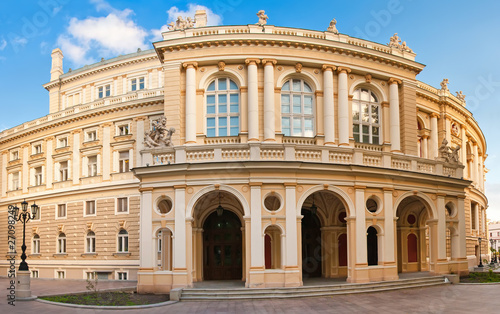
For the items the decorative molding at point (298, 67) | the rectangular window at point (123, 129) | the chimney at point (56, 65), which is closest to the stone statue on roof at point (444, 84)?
the decorative molding at point (298, 67)

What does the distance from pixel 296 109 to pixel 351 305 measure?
12.7 metres

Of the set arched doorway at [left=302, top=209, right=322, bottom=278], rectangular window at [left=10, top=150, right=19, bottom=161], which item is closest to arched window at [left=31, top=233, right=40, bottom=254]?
rectangular window at [left=10, top=150, right=19, bottom=161]

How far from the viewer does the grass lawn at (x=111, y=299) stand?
73.1 ft

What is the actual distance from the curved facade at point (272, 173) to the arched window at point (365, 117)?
0.08 metres

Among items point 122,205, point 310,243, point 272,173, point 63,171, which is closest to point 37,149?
point 63,171

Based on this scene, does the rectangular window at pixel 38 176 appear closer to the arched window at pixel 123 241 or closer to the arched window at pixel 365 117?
the arched window at pixel 123 241

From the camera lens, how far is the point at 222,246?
97.9 ft

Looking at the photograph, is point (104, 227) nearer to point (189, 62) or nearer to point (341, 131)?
point (189, 62)

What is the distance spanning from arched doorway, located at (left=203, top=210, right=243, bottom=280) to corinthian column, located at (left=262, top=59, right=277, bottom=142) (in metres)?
5.20

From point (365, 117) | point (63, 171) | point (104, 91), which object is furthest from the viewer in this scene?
point (104, 91)

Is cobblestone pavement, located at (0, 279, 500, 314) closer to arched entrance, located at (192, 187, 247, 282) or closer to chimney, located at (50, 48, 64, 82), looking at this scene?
arched entrance, located at (192, 187, 247, 282)

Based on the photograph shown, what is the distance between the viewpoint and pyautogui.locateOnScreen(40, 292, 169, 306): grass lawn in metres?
22.3

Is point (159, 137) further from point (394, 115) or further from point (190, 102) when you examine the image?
point (394, 115)

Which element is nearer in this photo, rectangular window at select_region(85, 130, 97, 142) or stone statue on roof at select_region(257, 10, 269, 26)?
stone statue on roof at select_region(257, 10, 269, 26)
